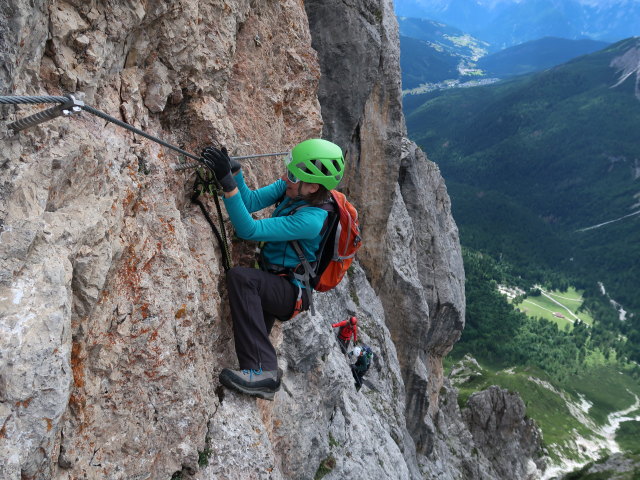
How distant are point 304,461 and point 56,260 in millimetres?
5509

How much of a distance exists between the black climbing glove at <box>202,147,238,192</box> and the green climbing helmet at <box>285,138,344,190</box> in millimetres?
718

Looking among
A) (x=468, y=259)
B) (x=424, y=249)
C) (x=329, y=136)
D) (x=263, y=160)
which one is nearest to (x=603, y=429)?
(x=468, y=259)

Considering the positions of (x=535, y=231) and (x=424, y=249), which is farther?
(x=535, y=231)

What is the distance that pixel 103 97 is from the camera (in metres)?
4.18

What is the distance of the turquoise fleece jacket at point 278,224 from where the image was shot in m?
4.88

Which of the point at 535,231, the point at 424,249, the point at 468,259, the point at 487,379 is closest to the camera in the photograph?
Answer: the point at 424,249

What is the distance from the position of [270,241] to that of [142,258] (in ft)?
4.73

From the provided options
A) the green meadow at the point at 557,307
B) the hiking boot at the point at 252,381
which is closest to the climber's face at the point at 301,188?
the hiking boot at the point at 252,381

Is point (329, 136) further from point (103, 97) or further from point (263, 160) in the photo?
point (103, 97)

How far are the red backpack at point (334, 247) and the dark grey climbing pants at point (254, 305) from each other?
300 millimetres

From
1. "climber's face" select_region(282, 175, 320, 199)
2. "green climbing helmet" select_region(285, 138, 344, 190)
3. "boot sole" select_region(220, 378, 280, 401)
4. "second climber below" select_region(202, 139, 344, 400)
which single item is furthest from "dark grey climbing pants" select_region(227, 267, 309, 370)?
"green climbing helmet" select_region(285, 138, 344, 190)

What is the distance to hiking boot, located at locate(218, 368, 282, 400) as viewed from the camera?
5.26m

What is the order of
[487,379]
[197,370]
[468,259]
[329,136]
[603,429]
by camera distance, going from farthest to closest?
[468,259]
[603,429]
[487,379]
[329,136]
[197,370]

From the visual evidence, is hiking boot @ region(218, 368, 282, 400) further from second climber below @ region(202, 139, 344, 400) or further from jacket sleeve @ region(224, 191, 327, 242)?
jacket sleeve @ region(224, 191, 327, 242)
